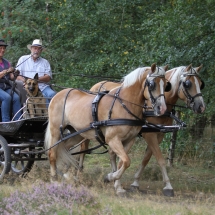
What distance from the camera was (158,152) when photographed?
9.46m

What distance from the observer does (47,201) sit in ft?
21.6

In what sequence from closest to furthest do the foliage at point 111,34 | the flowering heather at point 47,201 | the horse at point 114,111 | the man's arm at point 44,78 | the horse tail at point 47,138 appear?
the flowering heather at point 47,201
the horse at point 114,111
the horse tail at point 47,138
the man's arm at point 44,78
the foliage at point 111,34

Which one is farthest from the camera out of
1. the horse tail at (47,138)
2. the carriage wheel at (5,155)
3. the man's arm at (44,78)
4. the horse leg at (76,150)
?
the man's arm at (44,78)

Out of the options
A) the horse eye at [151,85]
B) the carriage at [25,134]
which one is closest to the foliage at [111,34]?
the carriage at [25,134]

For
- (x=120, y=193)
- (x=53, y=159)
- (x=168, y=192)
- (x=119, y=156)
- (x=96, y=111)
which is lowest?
(x=168, y=192)

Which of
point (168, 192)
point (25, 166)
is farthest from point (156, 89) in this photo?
point (25, 166)

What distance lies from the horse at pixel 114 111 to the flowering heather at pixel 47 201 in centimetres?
172

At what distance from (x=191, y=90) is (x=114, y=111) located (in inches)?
59.0

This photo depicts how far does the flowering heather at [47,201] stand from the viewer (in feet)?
20.6

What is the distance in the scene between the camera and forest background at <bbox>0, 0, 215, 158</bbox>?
11.0 m

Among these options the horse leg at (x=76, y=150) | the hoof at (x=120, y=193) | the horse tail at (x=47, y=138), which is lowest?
the hoof at (x=120, y=193)

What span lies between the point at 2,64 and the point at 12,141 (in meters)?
1.44

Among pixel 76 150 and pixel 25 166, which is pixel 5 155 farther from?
pixel 76 150

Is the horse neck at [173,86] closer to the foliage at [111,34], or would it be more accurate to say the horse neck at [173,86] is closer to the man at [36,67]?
the foliage at [111,34]
